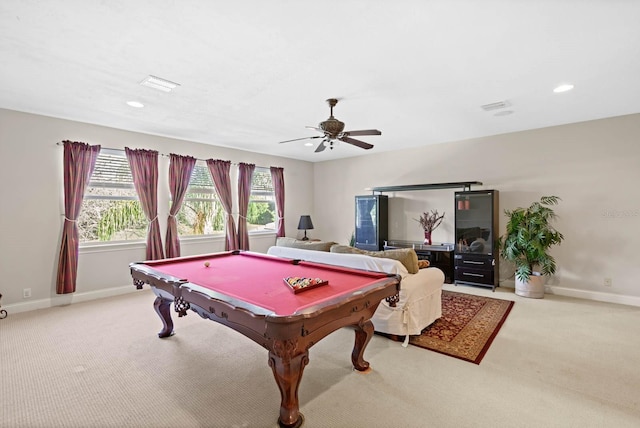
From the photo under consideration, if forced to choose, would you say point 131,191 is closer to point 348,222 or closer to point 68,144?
point 68,144

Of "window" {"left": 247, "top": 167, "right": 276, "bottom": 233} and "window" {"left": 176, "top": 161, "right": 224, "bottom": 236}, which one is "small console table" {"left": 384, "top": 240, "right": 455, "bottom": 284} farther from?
"window" {"left": 176, "top": 161, "right": 224, "bottom": 236}

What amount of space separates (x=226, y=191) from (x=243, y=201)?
0.45 meters

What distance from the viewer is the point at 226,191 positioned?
620 cm

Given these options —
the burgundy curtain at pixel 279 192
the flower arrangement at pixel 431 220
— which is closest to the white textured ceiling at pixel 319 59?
the flower arrangement at pixel 431 220

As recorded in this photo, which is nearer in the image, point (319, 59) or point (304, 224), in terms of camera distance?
point (319, 59)

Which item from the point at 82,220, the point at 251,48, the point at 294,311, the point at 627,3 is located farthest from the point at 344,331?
the point at 82,220

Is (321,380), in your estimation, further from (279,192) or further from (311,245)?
(279,192)

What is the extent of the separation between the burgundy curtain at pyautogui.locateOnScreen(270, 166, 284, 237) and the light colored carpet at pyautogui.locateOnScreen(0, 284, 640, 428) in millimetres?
3918

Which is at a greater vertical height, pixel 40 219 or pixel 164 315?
pixel 40 219

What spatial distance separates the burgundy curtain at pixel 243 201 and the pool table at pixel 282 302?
10.4ft

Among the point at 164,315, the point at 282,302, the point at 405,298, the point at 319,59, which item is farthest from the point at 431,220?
the point at 164,315

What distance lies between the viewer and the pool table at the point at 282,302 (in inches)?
69.2

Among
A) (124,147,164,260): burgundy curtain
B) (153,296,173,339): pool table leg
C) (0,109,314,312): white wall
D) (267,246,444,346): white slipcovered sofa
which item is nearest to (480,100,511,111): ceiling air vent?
(267,246,444,346): white slipcovered sofa

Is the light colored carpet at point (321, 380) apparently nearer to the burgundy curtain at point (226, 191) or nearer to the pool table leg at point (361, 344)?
the pool table leg at point (361, 344)
